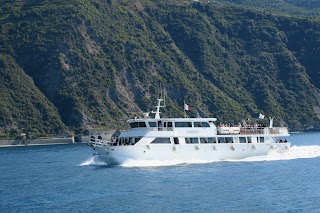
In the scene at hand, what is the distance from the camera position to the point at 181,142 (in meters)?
79.9

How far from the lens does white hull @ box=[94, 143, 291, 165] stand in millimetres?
77375

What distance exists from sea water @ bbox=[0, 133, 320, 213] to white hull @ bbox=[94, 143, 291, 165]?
0.73 meters

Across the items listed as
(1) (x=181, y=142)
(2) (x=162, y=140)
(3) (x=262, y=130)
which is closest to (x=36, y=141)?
(3) (x=262, y=130)

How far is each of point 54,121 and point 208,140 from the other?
3684 inches

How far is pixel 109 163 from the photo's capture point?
261 ft

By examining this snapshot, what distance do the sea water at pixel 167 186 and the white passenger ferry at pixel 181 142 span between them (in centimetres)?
97

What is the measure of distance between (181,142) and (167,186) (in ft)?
49.8

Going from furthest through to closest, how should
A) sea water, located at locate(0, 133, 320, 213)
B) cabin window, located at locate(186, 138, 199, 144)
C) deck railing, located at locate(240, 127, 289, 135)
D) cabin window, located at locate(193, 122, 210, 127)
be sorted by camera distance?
1. deck railing, located at locate(240, 127, 289, 135)
2. cabin window, located at locate(193, 122, 210, 127)
3. cabin window, located at locate(186, 138, 199, 144)
4. sea water, located at locate(0, 133, 320, 213)

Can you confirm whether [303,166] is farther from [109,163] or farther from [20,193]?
[20,193]

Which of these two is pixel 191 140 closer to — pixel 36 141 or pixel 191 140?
pixel 191 140

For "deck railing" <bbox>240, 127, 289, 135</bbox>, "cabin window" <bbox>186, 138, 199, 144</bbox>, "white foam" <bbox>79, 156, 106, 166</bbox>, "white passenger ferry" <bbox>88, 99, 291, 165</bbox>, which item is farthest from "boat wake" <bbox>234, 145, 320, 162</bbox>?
"white foam" <bbox>79, 156, 106, 166</bbox>

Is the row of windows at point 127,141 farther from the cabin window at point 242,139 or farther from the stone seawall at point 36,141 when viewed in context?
the stone seawall at point 36,141

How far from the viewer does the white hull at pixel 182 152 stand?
3046 inches

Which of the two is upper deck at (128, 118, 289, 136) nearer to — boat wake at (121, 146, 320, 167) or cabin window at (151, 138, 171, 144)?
cabin window at (151, 138, 171, 144)
